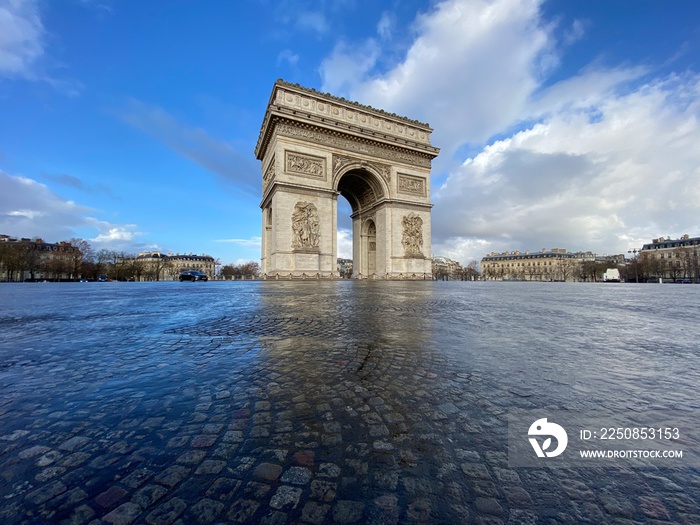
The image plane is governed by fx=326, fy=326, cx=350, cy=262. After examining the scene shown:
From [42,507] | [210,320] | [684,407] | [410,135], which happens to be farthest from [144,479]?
[410,135]

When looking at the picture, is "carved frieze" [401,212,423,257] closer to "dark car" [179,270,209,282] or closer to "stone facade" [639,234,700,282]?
"dark car" [179,270,209,282]

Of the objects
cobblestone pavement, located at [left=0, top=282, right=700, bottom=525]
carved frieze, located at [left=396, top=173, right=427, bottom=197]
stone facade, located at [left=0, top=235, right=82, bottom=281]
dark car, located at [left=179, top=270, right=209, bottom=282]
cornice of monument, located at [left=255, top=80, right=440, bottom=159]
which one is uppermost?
cornice of monument, located at [left=255, top=80, right=440, bottom=159]

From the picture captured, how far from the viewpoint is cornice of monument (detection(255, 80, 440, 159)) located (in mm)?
21016

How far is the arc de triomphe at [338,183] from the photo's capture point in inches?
818

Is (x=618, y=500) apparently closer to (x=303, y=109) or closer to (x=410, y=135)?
(x=303, y=109)

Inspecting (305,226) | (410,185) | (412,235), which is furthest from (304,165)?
(412,235)

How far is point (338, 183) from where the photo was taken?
24203mm

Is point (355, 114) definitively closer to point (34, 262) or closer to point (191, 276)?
point (191, 276)

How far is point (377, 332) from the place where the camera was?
311 centimetres

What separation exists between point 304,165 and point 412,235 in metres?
9.61

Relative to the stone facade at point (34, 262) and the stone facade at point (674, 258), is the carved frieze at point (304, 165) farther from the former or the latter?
the stone facade at point (674, 258)

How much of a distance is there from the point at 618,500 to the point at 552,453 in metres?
0.26

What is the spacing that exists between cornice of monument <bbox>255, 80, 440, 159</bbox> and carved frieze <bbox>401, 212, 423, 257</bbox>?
17.8 feet

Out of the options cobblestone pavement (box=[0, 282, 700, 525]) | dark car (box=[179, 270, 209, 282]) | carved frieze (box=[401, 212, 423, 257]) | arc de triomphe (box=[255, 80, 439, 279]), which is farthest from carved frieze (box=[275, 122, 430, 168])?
cobblestone pavement (box=[0, 282, 700, 525])
